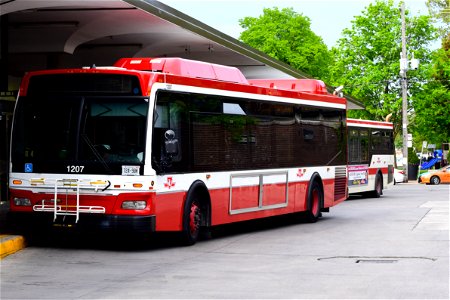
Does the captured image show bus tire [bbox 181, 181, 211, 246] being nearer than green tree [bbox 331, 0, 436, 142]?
Yes

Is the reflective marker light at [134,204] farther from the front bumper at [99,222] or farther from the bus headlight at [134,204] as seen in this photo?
the front bumper at [99,222]

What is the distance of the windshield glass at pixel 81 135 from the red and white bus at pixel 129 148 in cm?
2

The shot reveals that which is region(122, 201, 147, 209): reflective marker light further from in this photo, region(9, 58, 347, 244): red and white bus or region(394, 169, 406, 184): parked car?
region(394, 169, 406, 184): parked car

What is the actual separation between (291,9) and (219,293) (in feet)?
241

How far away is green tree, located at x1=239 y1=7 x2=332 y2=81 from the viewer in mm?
77625

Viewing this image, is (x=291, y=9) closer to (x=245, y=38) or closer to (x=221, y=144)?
(x=245, y=38)

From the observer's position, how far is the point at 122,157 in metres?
14.6

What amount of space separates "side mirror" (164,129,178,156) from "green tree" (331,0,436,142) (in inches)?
2246

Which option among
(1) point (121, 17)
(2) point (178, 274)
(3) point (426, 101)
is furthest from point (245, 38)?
(2) point (178, 274)

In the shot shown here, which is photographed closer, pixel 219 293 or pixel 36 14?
pixel 219 293

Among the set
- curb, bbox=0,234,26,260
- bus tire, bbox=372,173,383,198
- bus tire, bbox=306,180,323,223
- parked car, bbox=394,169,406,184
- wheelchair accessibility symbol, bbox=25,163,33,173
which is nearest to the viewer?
curb, bbox=0,234,26,260

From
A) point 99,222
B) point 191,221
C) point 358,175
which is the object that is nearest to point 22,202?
Answer: point 99,222

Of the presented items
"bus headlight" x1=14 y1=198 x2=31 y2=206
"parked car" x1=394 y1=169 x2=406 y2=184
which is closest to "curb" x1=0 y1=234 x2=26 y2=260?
"bus headlight" x1=14 y1=198 x2=31 y2=206

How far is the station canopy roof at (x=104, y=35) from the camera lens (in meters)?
20.5
